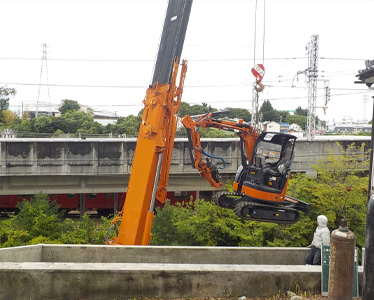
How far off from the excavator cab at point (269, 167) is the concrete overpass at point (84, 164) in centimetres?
760

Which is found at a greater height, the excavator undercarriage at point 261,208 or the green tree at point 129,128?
the green tree at point 129,128

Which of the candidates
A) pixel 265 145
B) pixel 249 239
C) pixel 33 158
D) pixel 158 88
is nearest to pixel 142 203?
pixel 158 88

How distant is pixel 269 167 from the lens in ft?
26.3

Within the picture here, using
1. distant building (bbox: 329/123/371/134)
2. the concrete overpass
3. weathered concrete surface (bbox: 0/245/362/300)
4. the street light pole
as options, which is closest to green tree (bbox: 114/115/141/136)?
the concrete overpass

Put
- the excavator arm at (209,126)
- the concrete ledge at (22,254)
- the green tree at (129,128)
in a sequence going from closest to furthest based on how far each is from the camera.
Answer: the concrete ledge at (22,254)
the excavator arm at (209,126)
the green tree at (129,128)

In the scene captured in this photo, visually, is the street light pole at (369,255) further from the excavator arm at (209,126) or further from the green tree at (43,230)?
the green tree at (43,230)

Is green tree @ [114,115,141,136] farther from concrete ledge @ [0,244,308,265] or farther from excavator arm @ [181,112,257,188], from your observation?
concrete ledge @ [0,244,308,265]

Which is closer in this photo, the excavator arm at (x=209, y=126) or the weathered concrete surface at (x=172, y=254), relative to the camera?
the weathered concrete surface at (x=172, y=254)

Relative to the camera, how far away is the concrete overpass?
15.0 meters

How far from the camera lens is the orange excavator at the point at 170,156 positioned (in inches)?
280

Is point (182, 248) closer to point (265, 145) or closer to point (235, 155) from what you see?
point (265, 145)

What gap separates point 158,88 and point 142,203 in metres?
2.46

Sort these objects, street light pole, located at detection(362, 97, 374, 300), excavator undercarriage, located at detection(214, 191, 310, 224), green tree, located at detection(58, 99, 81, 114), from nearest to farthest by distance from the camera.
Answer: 1. street light pole, located at detection(362, 97, 374, 300)
2. excavator undercarriage, located at detection(214, 191, 310, 224)
3. green tree, located at detection(58, 99, 81, 114)

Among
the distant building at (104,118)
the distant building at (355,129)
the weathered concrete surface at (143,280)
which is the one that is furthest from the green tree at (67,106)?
the weathered concrete surface at (143,280)
